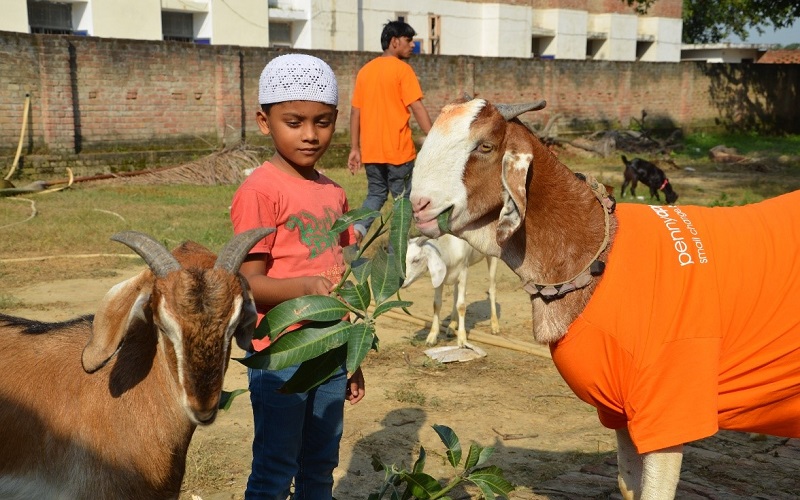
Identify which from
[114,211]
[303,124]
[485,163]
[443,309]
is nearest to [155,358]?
[303,124]

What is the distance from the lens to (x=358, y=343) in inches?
114

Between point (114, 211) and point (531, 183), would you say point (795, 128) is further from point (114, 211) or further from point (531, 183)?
point (531, 183)

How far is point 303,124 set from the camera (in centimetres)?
329

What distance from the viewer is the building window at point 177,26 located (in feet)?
87.5

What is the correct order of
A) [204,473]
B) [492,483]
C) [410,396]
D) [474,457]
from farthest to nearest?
[410,396], [204,473], [474,457], [492,483]

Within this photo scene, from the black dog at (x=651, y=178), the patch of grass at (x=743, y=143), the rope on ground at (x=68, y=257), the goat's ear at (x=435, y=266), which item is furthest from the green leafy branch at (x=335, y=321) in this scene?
the patch of grass at (x=743, y=143)

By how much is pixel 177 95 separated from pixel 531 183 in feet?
47.8

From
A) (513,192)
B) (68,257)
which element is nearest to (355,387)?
(513,192)

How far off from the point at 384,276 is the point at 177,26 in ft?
84.4

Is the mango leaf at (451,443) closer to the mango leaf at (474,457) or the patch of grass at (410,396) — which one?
the mango leaf at (474,457)

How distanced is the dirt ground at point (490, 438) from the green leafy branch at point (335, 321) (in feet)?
4.61

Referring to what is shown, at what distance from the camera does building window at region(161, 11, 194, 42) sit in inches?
1050

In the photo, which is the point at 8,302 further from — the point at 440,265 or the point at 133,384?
the point at 133,384

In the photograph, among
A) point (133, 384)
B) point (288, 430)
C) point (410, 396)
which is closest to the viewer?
point (133, 384)
